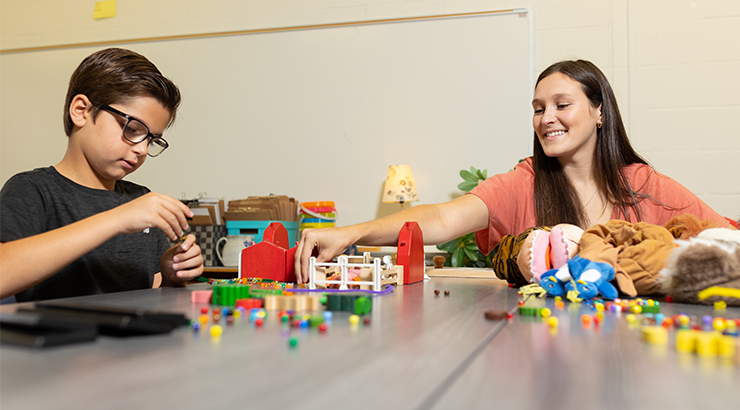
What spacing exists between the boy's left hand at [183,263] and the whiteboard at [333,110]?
6.32 ft

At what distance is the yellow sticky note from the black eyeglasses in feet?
8.97

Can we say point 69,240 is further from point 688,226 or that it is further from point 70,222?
point 688,226

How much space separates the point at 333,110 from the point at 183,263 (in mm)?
2150

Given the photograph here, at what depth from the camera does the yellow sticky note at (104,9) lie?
3.35 meters

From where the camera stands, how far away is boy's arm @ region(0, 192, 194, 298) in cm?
75

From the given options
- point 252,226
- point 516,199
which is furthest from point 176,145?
point 516,199

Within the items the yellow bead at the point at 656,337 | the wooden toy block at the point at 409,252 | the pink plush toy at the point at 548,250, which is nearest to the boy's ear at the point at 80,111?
the wooden toy block at the point at 409,252

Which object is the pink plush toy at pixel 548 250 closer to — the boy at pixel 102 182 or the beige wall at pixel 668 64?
the boy at pixel 102 182

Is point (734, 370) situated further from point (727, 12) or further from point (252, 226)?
point (727, 12)

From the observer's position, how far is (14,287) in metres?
0.76

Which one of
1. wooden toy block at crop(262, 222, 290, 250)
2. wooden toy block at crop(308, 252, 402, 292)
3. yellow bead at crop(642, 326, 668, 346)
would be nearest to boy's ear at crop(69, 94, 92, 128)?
wooden toy block at crop(262, 222, 290, 250)

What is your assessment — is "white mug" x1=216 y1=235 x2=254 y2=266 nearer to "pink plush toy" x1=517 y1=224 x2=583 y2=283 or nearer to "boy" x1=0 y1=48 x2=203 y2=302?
"boy" x1=0 y1=48 x2=203 y2=302

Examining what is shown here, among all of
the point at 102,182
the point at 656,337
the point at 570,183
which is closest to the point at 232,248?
the point at 102,182

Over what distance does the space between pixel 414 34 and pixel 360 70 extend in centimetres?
38
